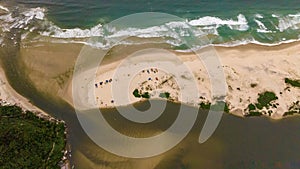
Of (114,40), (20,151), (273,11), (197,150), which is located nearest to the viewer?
(20,151)

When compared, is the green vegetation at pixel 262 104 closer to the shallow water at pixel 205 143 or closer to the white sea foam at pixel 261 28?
the shallow water at pixel 205 143

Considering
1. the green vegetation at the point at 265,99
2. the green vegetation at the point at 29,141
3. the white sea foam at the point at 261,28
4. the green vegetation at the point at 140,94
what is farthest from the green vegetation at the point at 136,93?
the white sea foam at the point at 261,28

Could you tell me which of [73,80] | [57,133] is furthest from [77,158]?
[73,80]

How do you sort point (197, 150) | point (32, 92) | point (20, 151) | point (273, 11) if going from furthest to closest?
point (273, 11), point (32, 92), point (197, 150), point (20, 151)

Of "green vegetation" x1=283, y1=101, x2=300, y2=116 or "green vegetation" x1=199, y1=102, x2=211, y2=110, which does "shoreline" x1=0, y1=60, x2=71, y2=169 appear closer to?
"green vegetation" x1=199, y1=102, x2=211, y2=110

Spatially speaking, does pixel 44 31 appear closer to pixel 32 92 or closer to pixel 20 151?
pixel 32 92

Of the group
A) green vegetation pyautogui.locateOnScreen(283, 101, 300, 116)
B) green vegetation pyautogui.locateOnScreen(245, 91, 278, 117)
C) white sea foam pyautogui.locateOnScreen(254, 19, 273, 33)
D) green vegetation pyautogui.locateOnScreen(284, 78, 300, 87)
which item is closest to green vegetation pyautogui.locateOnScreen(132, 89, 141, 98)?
green vegetation pyautogui.locateOnScreen(245, 91, 278, 117)

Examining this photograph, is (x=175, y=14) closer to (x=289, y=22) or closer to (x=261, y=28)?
(x=261, y=28)
